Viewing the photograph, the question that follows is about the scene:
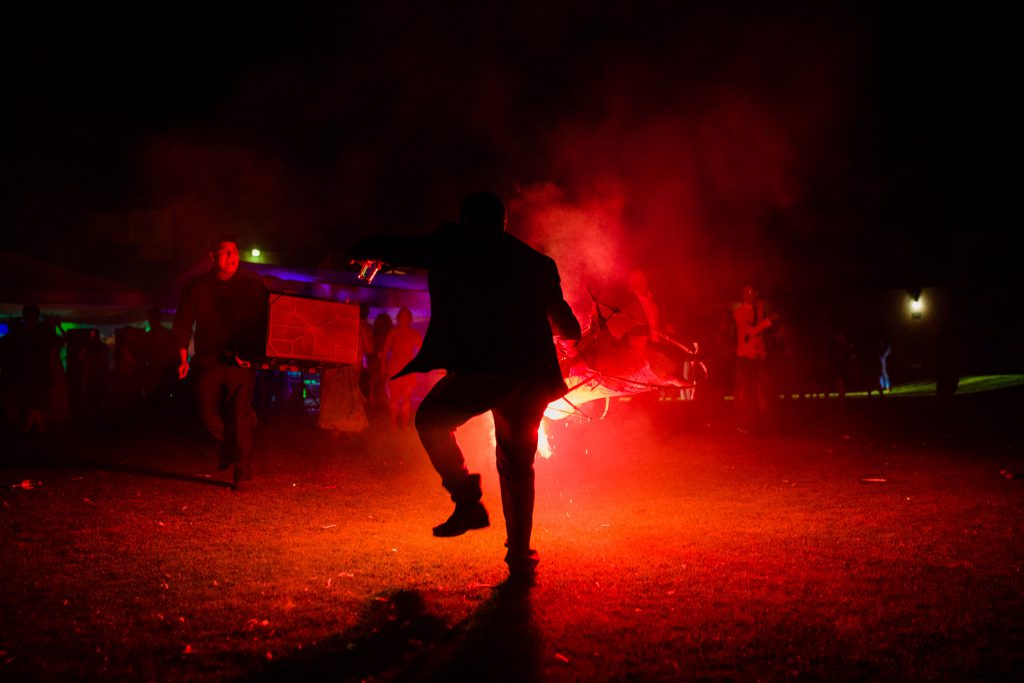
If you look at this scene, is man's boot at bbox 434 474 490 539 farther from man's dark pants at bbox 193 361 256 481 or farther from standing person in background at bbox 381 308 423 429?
standing person in background at bbox 381 308 423 429

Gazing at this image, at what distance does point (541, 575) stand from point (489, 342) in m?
1.37

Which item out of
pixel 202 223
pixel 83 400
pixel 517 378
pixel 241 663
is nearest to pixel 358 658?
pixel 241 663

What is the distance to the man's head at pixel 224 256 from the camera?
20.6 feet

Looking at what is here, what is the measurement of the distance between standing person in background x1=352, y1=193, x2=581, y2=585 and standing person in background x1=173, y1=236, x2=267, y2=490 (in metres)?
2.65

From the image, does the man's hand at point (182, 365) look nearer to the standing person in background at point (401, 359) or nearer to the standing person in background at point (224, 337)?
the standing person in background at point (224, 337)

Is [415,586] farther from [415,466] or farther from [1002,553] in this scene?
[415,466]

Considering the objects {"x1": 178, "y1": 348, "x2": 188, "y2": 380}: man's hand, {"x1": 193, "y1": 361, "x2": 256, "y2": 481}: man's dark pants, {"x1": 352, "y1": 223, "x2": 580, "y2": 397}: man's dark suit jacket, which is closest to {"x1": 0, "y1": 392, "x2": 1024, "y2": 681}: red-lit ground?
{"x1": 193, "y1": 361, "x2": 256, "y2": 481}: man's dark pants

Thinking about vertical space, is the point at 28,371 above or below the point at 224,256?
below

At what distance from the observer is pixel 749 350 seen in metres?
12.3

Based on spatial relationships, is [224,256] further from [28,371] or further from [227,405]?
[28,371]

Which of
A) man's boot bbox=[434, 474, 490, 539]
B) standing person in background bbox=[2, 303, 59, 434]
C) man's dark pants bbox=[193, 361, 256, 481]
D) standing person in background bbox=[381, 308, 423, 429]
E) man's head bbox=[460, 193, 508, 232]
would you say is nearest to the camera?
man's head bbox=[460, 193, 508, 232]

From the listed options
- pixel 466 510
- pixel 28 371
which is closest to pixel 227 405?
pixel 466 510

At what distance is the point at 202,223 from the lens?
34.6 m

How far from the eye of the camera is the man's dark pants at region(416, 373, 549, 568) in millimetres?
3699
